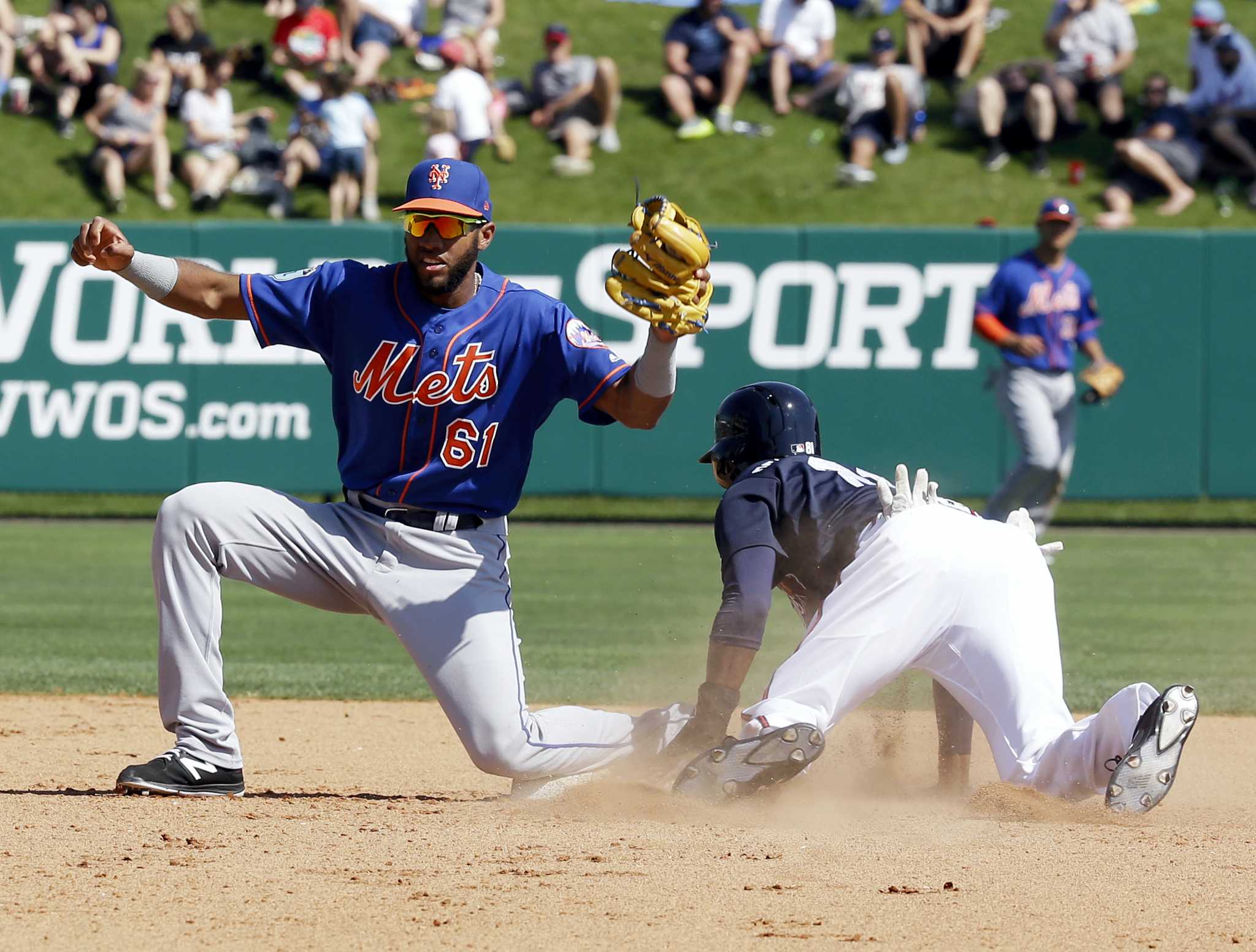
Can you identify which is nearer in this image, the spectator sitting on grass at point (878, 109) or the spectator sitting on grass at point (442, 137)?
the spectator sitting on grass at point (442, 137)

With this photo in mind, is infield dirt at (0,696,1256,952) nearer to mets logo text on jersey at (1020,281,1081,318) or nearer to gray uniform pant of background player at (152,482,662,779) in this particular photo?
gray uniform pant of background player at (152,482,662,779)

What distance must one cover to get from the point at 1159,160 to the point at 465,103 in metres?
6.77

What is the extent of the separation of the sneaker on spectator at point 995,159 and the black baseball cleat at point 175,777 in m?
14.4

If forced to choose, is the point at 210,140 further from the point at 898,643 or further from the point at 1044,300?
the point at 898,643

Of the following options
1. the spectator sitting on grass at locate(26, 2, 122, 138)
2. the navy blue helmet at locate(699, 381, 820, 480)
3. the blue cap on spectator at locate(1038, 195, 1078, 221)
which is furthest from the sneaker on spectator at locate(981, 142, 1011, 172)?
the navy blue helmet at locate(699, 381, 820, 480)

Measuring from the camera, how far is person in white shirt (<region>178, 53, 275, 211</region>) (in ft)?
53.3

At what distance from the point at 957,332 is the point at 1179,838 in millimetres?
→ 9490

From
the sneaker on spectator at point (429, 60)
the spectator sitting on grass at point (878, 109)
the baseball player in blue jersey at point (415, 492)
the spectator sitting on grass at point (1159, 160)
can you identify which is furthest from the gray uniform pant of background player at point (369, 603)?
the sneaker on spectator at point (429, 60)

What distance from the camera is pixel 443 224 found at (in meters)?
4.60

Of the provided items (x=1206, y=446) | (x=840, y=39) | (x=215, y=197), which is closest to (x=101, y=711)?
(x=1206, y=446)

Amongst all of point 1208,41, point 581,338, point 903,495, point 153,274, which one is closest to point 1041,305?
point 903,495

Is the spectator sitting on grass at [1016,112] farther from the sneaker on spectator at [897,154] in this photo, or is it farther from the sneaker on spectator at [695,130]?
the sneaker on spectator at [695,130]

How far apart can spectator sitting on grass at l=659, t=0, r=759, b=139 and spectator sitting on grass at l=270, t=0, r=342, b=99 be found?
3.48 m

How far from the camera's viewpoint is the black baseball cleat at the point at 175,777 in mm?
4523
